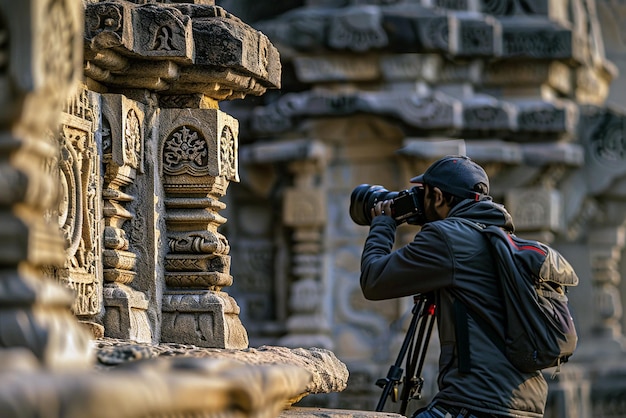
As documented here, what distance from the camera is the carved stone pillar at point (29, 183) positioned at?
112 inches

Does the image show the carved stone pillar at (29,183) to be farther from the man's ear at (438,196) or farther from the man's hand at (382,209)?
the man's hand at (382,209)

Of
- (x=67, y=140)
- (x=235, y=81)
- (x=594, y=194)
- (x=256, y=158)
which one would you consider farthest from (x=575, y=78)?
(x=67, y=140)

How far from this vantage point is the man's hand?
5.66 metres

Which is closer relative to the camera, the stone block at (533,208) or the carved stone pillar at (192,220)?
the carved stone pillar at (192,220)

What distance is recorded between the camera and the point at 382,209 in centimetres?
573

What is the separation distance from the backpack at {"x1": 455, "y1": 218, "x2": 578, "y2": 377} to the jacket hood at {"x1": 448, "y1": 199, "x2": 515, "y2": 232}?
0.38 ft

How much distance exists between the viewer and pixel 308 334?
12.3 m

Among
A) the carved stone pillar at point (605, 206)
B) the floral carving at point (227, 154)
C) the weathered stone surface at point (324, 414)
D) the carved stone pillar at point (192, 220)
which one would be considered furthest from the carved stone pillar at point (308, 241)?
the weathered stone surface at point (324, 414)

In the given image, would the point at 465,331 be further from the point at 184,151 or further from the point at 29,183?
the point at 29,183

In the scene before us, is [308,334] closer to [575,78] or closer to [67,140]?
[575,78]

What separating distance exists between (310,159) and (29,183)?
959 cm

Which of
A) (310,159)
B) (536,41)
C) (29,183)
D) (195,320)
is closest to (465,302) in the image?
(195,320)

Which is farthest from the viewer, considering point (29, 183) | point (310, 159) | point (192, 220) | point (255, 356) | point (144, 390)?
point (310, 159)

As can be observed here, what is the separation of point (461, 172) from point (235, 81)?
95 cm
